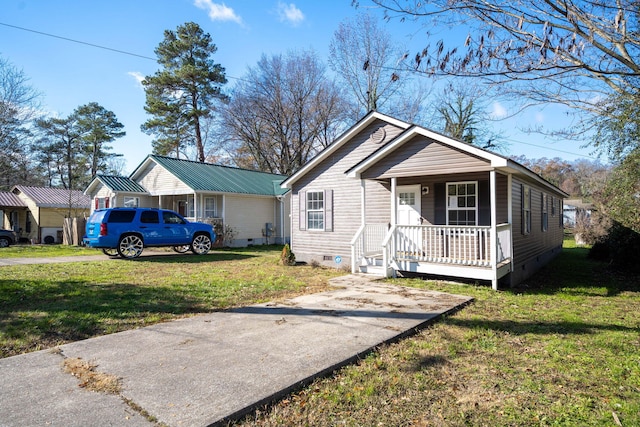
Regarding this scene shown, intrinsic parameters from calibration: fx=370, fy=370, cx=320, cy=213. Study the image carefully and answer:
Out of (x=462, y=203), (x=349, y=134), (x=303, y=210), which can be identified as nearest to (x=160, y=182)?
(x=303, y=210)

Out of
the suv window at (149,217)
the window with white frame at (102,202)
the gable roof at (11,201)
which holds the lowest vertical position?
the suv window at (149,217)

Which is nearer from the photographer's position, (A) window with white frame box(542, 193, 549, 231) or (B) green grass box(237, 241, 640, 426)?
(B) green grass box(237, 241, 640, 426)

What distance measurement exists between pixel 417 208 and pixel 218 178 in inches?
502

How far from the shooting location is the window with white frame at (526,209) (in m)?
11.0

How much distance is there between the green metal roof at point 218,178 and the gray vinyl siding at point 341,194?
7.52m

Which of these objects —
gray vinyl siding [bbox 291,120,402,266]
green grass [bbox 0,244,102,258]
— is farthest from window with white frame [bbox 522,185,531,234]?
green grass [bbox 0,244,102,258]

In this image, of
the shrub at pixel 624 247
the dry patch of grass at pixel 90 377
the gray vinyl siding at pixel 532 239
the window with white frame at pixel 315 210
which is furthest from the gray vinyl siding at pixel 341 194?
the dry patch of grass at pixel 90 377

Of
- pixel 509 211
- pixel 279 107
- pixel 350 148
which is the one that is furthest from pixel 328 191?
pixel 279 107

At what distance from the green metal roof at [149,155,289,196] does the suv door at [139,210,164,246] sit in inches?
161

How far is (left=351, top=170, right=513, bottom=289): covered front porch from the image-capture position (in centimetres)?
907

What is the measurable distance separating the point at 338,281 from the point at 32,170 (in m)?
43.4

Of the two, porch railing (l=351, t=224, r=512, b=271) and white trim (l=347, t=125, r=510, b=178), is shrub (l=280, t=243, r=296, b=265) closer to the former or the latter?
porch railing (l=351, t=224, r=512, b=271)

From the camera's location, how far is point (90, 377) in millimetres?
3615

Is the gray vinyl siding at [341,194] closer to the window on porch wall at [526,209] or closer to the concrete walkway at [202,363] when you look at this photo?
the window on porch wall at [526,209]
